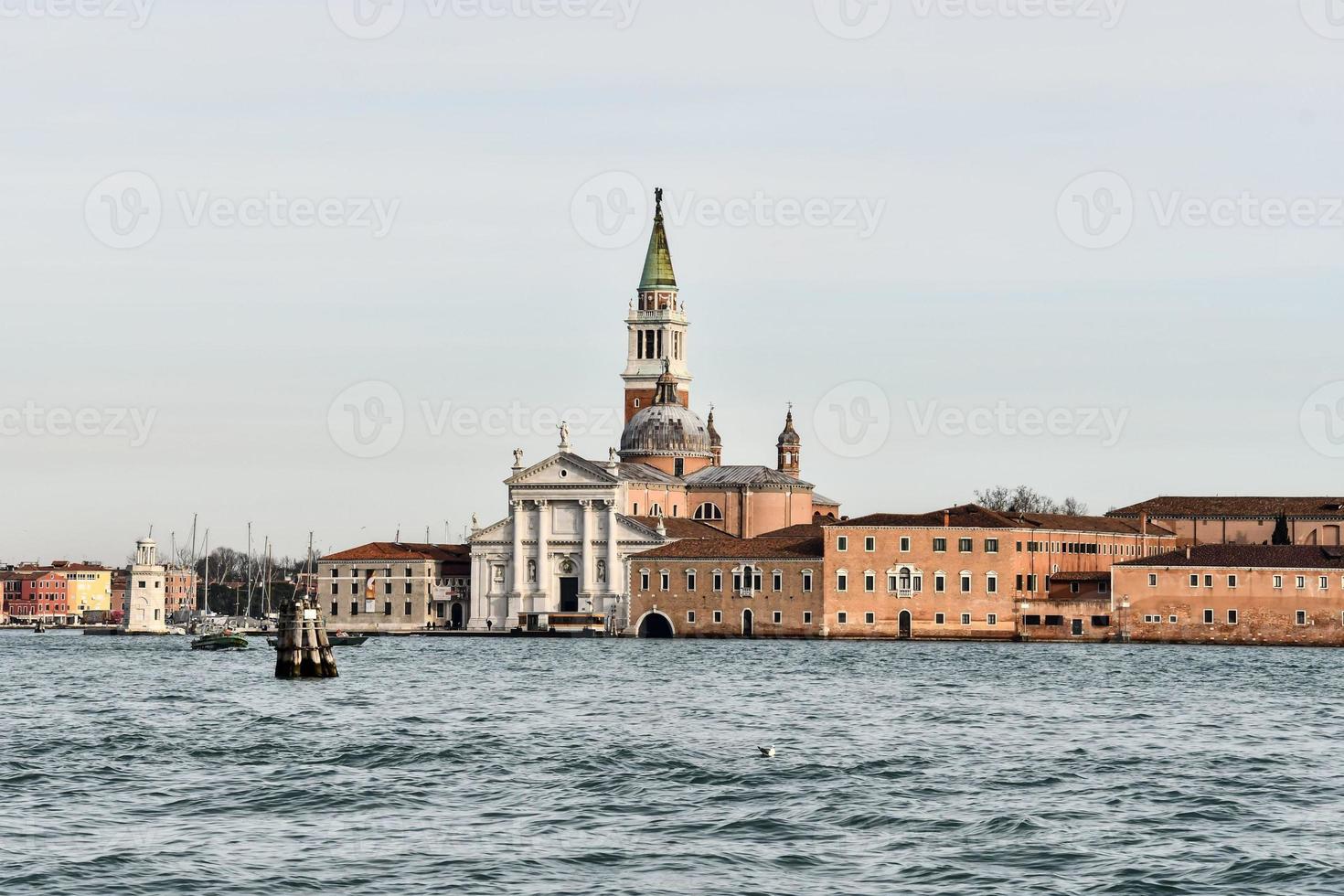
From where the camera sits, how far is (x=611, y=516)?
89938 mm

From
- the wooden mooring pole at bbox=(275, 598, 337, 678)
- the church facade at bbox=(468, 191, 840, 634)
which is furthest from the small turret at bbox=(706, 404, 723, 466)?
the wooden mooring pole at bbox=(275, 598, 337, 678)

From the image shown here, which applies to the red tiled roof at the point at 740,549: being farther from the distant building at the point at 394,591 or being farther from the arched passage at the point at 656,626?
the distant building at the point at 394,591

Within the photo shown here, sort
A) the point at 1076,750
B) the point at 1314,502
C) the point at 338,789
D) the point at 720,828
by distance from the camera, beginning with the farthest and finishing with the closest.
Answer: the point at 1314,502 < the point at 1076,750 < the point at 338,789 < the point at 720,828

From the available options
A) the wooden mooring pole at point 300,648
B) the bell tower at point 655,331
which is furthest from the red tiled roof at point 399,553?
the wooden mooring pole at point 300,648

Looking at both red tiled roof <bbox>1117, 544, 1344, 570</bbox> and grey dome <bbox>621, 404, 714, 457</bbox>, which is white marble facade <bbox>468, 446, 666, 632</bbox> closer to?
grey dome <bbox>621, 404, 714, 457</bbox>

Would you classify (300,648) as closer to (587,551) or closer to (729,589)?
(729,589)

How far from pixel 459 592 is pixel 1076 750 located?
69.0m

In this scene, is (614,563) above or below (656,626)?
above

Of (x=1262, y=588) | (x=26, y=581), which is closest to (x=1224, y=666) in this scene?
(x=1262, y=588)

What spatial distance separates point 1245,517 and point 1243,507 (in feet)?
2.62

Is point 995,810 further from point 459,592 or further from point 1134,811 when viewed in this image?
point 459,592

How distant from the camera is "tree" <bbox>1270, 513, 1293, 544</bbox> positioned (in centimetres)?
8594

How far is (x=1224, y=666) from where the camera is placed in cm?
5675

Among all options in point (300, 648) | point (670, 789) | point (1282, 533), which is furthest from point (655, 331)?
point (670, 789)
